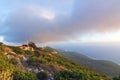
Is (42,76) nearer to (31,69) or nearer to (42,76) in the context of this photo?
(42,76)

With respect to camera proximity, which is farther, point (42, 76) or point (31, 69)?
point (31, 69)

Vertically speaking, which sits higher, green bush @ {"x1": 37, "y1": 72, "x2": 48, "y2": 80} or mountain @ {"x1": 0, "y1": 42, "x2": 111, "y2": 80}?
mountain @ {"x1": 0, "y1": 42, "x2": 111, "y2": 80}

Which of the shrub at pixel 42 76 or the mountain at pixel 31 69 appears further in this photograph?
the shrub at pixel 42 76

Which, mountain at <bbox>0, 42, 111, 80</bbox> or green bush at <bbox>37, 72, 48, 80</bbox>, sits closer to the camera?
mountain at <bbox>0, 42, 111, 80</bbox>

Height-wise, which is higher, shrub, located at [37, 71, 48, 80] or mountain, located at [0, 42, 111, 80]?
mountain, located at [0, 42, 111, 80]

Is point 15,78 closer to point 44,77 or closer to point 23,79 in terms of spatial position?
point 23,79

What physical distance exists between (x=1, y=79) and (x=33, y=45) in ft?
371

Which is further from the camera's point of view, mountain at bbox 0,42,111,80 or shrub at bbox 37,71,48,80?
shrub at bbox 37,71,48,80

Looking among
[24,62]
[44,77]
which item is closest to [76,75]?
[44,77]

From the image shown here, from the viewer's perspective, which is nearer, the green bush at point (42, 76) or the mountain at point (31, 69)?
the mountain at point (31, 69)

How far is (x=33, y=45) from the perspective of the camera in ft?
613

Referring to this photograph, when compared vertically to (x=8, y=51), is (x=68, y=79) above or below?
below

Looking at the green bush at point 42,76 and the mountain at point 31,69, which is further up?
the mountain at point 31,69

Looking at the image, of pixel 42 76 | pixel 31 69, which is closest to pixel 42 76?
pixel 42 76
